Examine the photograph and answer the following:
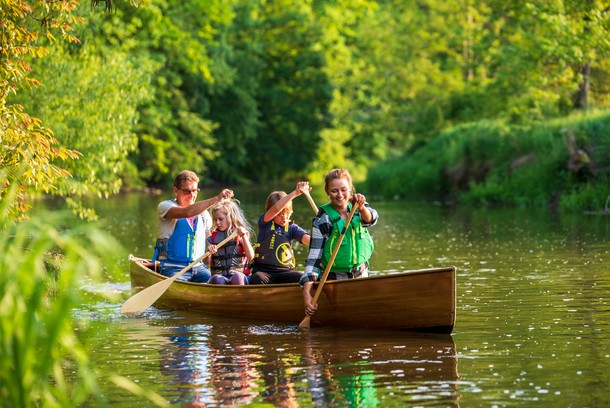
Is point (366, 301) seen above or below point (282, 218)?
below

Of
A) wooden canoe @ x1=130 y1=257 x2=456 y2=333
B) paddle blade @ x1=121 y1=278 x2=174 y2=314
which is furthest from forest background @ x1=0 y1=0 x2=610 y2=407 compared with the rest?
wooden canoe @ x1=130 y1=257 x2=456 y2=333

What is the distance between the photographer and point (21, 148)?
31.0 feet

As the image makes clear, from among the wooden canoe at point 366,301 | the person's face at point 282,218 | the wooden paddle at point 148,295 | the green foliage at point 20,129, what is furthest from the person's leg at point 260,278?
the green foliage at point 20,129

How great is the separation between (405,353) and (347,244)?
1.43 m

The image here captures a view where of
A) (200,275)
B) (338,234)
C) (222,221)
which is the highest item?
(222,221)

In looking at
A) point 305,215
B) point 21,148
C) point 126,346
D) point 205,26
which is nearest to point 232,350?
point 126,346

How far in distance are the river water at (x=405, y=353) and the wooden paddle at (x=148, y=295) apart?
135 mm

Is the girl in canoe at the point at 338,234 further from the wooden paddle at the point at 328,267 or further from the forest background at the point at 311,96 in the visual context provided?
the forest background at the point at 311,96

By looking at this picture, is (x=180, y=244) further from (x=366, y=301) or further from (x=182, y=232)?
(x=366, y=301)

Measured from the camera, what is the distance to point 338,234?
9648 mm

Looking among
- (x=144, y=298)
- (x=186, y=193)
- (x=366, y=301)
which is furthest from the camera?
(x=186, y=193)

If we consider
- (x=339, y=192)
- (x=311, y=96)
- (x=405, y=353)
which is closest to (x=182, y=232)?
(x=339, y=192)

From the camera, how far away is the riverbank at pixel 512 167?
79.8ft

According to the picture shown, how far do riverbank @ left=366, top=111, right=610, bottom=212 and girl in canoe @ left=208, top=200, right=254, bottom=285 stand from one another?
13336 mm
